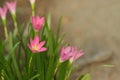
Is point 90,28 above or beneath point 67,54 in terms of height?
beneath

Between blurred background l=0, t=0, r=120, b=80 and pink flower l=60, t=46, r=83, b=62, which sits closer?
pink flower l=60, t=46, r=83, b=62

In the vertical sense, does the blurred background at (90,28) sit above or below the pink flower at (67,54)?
below

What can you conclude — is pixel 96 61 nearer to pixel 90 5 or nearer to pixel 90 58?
pixel 90 58

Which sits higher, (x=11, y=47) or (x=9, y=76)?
(x=11, y=47)

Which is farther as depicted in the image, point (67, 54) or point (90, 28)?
point (90, 28)

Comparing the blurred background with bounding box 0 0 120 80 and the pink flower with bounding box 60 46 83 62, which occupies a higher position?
the pink flower with bounding box 60 46 83 62

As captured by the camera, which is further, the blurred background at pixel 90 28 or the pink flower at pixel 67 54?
the blurred background at pixel 90 28

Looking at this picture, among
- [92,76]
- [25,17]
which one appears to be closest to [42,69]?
[92,76]

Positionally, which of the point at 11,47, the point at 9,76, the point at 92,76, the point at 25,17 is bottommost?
the point at 92,76
